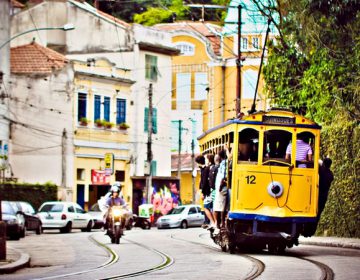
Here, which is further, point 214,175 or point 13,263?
point 214,175

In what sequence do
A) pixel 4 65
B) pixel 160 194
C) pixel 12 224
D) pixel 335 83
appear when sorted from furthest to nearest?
pixel 160 194
pixel 4 65
pixel 12 224
pixel 335 83

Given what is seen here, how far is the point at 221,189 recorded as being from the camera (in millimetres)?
25078

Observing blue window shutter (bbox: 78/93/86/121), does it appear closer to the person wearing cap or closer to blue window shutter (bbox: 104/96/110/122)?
blue window shutter (bbox: 104/96/110/122)

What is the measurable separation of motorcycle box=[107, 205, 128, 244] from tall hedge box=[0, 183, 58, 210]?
25.8 metres

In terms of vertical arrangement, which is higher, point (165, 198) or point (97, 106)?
point (97, 106)

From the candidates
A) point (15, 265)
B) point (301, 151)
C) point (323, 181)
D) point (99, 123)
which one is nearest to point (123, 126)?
point (99, 123)

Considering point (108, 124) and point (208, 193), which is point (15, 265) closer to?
point (208, 193)

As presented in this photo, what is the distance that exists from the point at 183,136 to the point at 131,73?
→ 15.8 m

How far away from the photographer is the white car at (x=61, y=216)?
48.8 metres

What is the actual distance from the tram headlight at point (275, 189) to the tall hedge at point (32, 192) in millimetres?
33714

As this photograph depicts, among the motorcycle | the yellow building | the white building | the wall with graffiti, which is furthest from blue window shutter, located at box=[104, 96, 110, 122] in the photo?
the motorcycle

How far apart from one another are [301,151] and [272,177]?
0.92 meters

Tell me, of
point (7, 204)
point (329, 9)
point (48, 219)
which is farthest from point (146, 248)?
point (48, 219)

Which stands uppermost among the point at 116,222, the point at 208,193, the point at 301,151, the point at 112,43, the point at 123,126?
the point at 112,43
